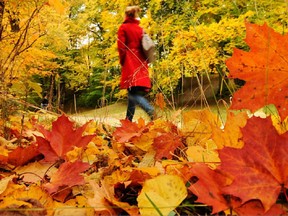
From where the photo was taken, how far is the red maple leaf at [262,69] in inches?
23.1

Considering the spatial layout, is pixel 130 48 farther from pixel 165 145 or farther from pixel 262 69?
pixel 262 69

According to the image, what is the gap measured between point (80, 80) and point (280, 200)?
1921 cm

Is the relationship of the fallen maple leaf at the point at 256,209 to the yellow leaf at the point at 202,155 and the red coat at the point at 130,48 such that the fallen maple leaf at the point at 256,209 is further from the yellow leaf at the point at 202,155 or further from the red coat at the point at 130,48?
the red coat at the point at 130,48

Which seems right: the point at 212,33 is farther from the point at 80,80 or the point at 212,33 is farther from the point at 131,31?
the point at 80,80

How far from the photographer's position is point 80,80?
19297mm

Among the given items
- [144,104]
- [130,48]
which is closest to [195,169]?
[144,104]

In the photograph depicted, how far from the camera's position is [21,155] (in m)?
0.86

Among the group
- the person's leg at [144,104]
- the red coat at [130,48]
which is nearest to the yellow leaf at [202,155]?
the person's leg at [144,104]

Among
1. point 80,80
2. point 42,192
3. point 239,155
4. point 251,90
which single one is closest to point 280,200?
point 239,155

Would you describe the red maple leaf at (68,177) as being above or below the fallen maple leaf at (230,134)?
below

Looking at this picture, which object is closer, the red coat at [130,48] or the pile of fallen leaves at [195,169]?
the pile of fallen leaves at [195,169]

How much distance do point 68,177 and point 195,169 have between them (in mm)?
248

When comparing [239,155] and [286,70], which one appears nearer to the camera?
[239,155]

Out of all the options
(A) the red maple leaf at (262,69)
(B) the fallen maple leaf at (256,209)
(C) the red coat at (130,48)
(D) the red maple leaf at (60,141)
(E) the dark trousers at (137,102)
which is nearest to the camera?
(B) the fallen maple leaf at (256,209)
